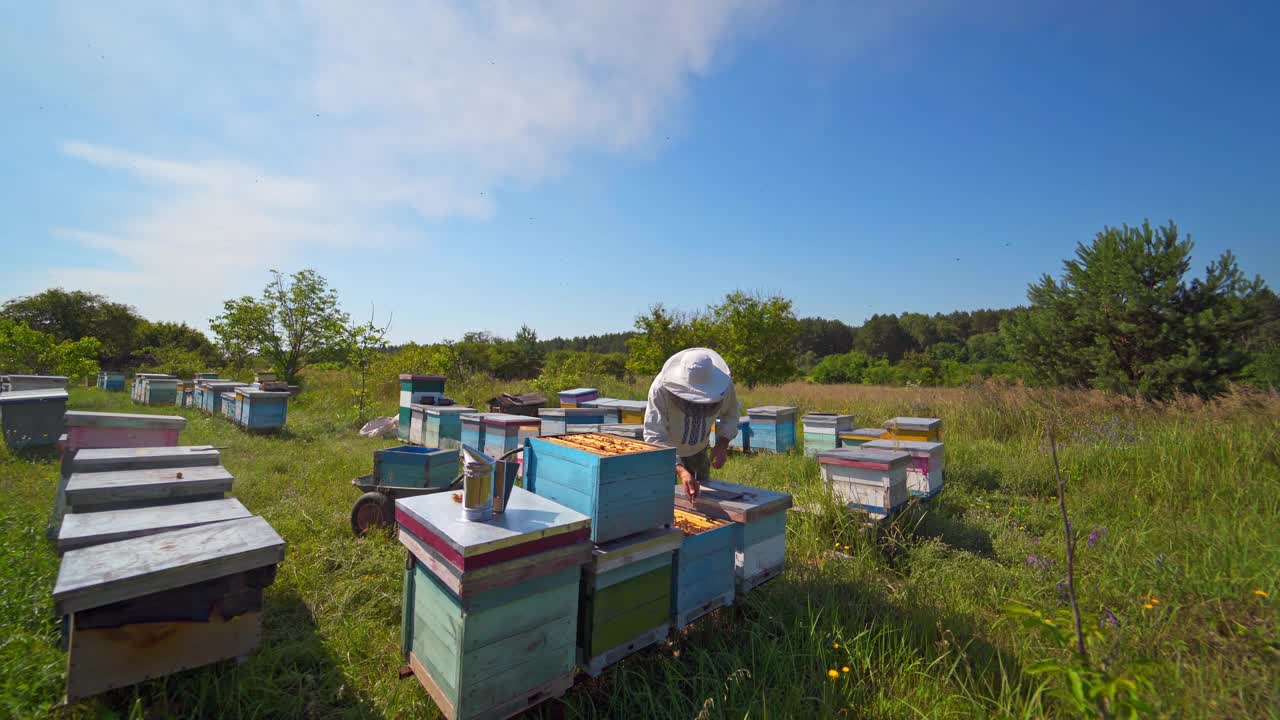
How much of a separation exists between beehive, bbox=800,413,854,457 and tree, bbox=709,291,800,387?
432 inches

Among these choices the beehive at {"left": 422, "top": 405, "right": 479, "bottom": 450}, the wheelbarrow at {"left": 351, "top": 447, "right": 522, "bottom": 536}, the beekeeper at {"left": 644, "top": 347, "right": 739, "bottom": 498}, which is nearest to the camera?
the beekeeper at {"left": 644, "top": 347, "right": 739, "bottom": 498}

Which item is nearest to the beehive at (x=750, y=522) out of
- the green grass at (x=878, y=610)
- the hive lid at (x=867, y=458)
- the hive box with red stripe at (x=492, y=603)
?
the green grass at (x=878, y=610)

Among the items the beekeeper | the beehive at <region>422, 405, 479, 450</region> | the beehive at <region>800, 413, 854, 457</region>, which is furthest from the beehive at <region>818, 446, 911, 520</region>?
the beehive at <region>422, 405, 479, 450</region>

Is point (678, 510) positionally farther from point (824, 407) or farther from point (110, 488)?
point (824, 407)

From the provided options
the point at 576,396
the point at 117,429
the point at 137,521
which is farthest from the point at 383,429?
the point at 137,521

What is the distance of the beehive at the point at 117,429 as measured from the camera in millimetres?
4621

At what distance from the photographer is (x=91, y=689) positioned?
1800mm

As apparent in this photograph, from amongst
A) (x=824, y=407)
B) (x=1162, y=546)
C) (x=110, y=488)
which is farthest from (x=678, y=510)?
(x=824, y=407)

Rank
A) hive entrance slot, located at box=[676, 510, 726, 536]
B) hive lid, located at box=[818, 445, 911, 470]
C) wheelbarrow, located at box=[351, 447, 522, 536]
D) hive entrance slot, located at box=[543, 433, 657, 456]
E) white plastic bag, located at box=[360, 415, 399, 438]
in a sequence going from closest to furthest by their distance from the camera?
hive entrance slot, located at box=[543, 433, 657, 456] → hive entrance slot, located at box=[676, 510, 726, 536] → hive lid, located at box=[818, 445, 911, 470] → wheelbarrow, located at box=[351, 447, 522, 536] → white plastic bag, located at box=[360, 415, 399, 438]

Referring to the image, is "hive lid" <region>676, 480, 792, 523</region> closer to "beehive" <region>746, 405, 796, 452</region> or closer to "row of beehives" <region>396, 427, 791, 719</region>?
"row of beehives" <region>396, 427, 791, 719</region>

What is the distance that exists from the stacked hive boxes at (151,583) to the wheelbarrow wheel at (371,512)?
1.75m

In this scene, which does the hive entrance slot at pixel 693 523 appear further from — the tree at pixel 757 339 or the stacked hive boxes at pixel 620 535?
the tree at pixel 757 339

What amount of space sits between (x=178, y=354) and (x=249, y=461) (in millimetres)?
29118

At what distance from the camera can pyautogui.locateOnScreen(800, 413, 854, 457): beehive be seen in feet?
23.3
